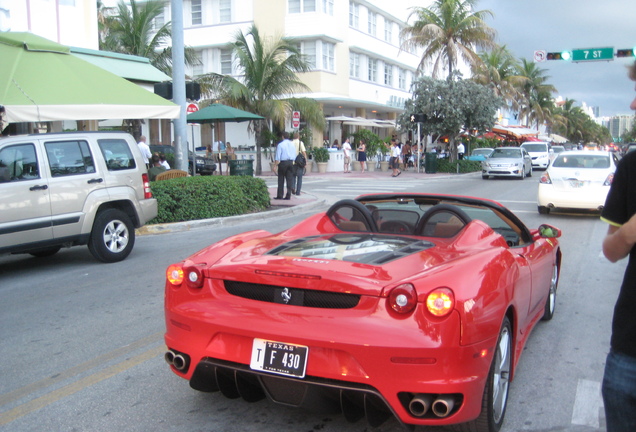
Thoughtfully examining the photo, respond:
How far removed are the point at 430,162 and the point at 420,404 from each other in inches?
1230

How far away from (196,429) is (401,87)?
4893cm

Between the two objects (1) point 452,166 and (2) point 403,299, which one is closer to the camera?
(2) point 403,299

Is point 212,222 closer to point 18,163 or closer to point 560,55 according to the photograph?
point 18,163

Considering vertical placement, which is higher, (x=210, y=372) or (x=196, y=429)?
(x=210, y=372)

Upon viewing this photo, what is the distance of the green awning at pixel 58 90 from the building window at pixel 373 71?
32.4m

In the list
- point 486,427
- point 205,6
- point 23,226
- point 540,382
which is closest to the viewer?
point 486,427

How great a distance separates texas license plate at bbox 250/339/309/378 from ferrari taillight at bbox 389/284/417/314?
50 cm

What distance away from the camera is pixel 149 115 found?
1220 centimetres

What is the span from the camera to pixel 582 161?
1478cm

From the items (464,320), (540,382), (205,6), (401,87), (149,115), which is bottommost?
(540,382)

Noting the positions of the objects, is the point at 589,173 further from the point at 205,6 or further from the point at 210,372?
the point at 205,6

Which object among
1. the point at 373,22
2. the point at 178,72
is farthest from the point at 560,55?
the point at 178,72

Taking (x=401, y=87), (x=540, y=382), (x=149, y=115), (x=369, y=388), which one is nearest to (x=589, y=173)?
(x=149, y=115)

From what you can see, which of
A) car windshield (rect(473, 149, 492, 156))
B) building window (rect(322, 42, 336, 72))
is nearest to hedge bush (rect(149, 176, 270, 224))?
building window (rect(322, 42, 336, 72))
